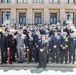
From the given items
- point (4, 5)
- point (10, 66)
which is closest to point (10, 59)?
point (10, 66)

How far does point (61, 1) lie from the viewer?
5069 cm

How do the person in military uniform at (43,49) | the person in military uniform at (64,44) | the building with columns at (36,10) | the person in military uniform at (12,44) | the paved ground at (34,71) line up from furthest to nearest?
the building with columns at (36,10)
the person in military uniform at (12,44)
the person in military uniform at (64,44)
the person in military uniform at (43,49)
the paved ground at (34,71)

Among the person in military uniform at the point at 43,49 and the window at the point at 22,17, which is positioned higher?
the window at the point at 22,17

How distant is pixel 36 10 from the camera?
5119cm

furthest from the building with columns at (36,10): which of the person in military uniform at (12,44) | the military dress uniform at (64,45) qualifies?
the military dress uniform at (64,45)

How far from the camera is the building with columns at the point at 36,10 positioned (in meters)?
50.1

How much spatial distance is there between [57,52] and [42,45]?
1184 mm

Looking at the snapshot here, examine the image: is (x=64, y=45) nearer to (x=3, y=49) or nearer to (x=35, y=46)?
(x=35, y=46)

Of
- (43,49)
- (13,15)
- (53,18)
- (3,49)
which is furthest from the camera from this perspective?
(53,18)

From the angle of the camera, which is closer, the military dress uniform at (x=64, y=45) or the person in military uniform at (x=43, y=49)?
the person in military uniform at (x=43, y=49)

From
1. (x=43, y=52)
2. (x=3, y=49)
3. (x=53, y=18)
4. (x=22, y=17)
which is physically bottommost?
(x=43, y=52)

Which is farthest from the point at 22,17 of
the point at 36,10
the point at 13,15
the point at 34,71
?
the point at 34,71

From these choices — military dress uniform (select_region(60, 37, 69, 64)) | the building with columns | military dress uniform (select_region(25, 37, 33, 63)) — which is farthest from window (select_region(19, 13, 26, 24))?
military dress uniform (select_region(60, 37, 69, 64))

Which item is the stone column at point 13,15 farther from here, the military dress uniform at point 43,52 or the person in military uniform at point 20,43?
the military dress uniform at point 43,52
